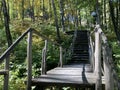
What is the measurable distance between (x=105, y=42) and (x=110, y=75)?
69 cm

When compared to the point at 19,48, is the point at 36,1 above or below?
above

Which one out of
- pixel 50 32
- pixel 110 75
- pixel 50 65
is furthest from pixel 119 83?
pixel 50 32

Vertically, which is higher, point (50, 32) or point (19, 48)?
point (50, 32)

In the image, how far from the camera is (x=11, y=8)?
53.6m

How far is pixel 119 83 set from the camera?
325cm

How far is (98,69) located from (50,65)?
9.27 m

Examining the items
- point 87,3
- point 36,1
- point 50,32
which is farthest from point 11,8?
point 50,32

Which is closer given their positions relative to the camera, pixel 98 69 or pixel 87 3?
pixel 98 69

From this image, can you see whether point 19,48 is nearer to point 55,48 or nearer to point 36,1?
point 55,48

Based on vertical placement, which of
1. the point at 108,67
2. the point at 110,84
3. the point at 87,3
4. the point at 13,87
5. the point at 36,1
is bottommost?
the point at 13,87

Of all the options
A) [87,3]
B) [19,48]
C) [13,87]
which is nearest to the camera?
[13,87]

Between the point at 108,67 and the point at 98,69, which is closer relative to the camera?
Answer: the point at 108,67

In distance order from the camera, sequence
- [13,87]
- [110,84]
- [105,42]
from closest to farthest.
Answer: [110,84], [105,42], [13,87]

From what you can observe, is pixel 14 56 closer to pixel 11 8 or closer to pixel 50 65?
pixel 50 65
